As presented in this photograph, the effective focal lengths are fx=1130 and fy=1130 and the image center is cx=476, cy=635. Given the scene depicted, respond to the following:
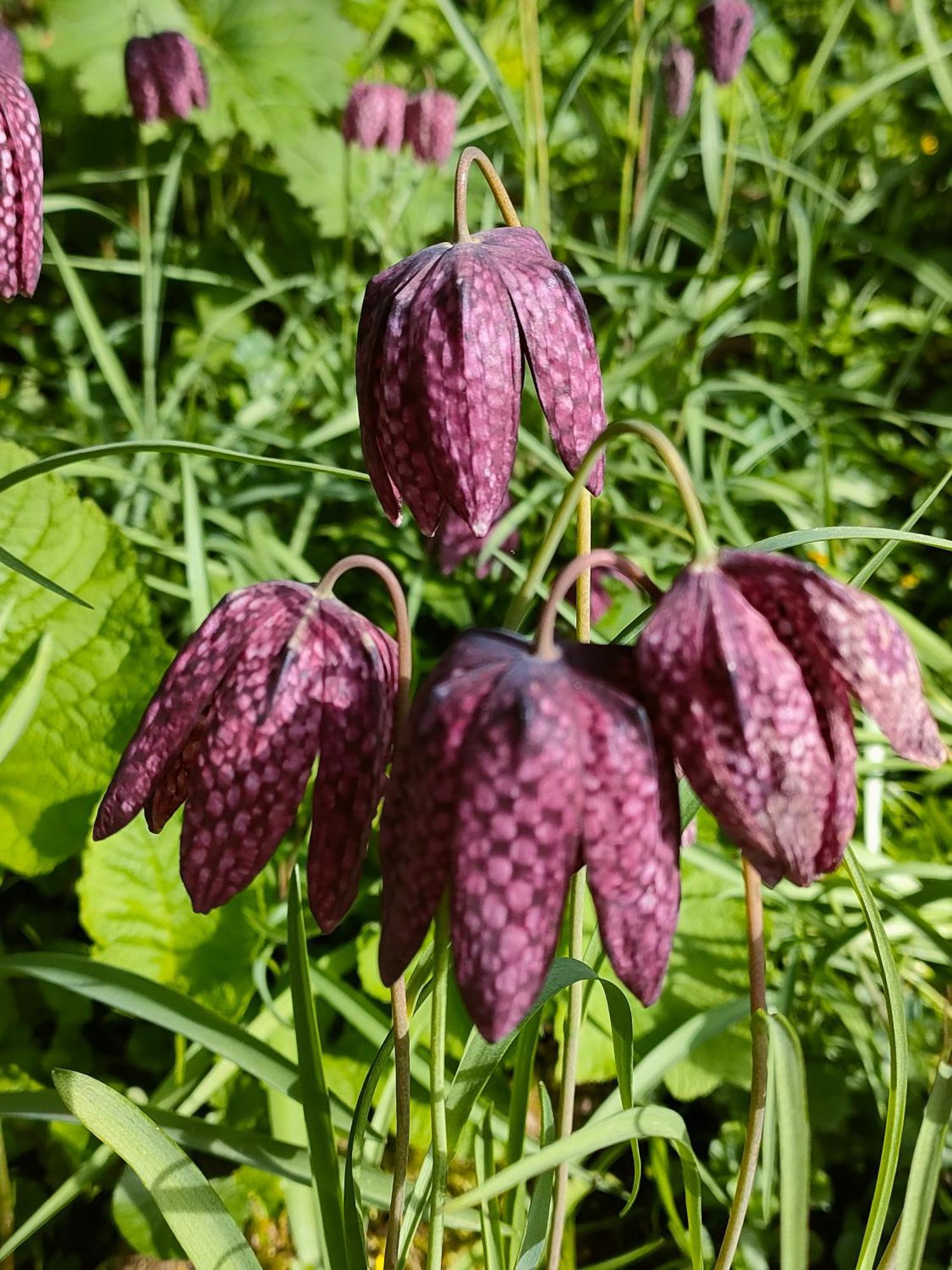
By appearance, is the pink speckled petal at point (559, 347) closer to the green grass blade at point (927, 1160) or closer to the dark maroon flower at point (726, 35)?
the green grass blade at point (927, 1160)

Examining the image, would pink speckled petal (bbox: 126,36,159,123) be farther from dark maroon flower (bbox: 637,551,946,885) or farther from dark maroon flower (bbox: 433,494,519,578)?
dark maroon flower (bbox: 637,551,946,885)

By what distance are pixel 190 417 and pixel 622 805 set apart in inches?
64.5

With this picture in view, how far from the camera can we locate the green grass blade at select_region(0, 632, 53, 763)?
1.13 meters

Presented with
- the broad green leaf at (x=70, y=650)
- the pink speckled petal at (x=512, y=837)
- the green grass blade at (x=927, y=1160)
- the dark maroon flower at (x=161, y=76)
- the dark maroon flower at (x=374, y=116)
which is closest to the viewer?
the pink speckled petal at (x=512, y=837)

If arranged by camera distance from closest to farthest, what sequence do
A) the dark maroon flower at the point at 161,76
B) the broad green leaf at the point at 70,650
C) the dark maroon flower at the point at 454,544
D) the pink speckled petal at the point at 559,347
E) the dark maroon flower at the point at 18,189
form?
the pink speckled petal at the point at 559,347 → the dark maroon flower at the point at 18,189 → the broad green leaf at the point at 70,650 → the dark maroon flower at the point at 454,544 → the dark maroon flower at the point at 161,76

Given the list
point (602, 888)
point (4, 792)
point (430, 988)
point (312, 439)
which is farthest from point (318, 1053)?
point (312, 439)

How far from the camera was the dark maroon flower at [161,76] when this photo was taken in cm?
198

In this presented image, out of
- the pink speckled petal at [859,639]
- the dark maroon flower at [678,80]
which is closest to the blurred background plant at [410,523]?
the dark maroon flower at [678,80]

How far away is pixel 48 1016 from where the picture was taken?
4.97ft

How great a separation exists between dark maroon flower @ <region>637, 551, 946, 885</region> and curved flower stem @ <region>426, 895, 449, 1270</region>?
0.19 metres

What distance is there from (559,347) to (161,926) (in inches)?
36.2

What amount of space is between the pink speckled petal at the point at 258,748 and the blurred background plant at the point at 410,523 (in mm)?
216

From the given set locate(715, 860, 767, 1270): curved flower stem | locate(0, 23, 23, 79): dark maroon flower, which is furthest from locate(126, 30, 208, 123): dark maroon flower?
locate(715, 860, 767, 1270): curved flower stem

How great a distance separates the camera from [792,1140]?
3.07 feet
